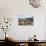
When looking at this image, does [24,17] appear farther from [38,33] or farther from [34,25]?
[38,33]

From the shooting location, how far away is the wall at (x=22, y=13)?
390cm

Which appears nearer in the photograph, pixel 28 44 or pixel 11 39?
pixel 28 44

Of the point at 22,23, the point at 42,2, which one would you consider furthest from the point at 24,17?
the point at 42,2

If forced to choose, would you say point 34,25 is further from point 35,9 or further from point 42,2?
point 42,2

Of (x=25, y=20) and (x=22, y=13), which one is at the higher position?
(x=22, y=13)

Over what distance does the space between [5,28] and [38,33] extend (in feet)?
3.32

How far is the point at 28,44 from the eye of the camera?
3525 millimetres

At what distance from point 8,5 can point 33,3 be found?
78 cm

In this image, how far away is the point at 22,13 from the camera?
3.94 metres

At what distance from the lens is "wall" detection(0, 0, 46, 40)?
3898mm

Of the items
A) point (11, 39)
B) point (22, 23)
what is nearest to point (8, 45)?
point (11, 39)

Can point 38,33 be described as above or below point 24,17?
below

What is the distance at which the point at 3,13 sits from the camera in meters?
3.90

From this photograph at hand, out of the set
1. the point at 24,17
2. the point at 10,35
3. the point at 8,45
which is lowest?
the point at 8,45
